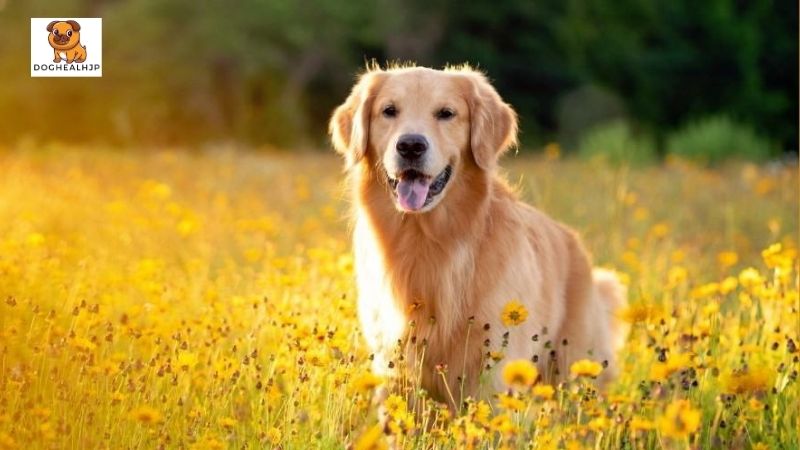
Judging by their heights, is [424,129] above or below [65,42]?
below

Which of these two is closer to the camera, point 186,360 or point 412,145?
point 186,360

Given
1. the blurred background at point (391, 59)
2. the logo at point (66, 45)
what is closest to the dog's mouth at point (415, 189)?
the logo at point (66, 45)

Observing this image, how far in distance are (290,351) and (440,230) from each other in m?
0.82

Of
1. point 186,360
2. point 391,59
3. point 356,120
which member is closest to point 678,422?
point 186,360

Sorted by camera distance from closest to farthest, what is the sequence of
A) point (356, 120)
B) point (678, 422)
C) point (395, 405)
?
point (678, 422) < point (395, 405) < point (356, 120)

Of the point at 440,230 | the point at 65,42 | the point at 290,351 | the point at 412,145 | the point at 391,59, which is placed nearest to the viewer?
the point at 290,351

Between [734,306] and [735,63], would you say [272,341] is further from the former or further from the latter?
[735,63]

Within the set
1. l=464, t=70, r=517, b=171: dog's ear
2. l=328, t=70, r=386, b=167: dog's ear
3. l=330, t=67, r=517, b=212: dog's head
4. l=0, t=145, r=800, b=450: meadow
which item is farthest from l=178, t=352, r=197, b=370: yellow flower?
l=464, t=70, r=517, b=171: dog's ear

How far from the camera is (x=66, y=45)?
4773 mm

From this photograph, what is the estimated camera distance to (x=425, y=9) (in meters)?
24.2

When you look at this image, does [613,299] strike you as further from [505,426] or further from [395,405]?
[505,426]

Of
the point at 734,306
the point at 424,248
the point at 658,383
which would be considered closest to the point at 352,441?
the point at 658,383

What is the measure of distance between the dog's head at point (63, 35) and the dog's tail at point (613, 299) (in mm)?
2510

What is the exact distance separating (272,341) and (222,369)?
56cm
